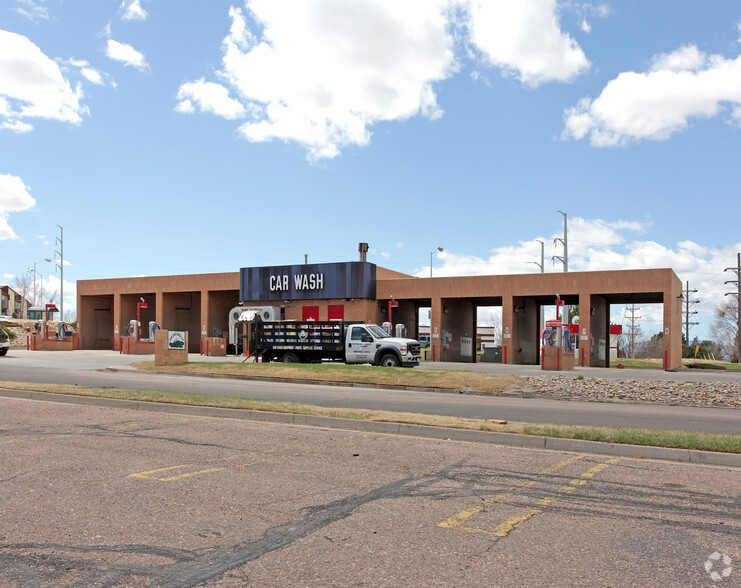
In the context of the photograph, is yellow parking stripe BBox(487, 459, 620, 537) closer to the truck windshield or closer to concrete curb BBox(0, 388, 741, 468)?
concrete curb BBox(0, 388, 741, 468)

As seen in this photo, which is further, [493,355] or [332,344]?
[493,355]

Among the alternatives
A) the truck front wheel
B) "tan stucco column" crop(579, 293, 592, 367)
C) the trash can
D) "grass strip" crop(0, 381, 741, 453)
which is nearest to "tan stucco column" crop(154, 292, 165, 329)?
the trash can

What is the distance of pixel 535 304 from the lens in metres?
45.7

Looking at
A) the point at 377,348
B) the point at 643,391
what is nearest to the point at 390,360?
the point at 377,348

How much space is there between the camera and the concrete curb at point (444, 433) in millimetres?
8773

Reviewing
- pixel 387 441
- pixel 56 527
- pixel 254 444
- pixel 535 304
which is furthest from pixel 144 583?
pixel 535 304

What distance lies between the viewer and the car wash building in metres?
37.2

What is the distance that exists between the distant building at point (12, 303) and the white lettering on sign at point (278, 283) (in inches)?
3234

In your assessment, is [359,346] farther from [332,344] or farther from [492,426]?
[492,426]

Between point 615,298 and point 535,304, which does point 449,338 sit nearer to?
point 535,304

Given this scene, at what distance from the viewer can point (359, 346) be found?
27.0 metres

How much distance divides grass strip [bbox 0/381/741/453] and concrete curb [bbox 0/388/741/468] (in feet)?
0.64

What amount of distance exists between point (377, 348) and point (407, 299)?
17.0 metres

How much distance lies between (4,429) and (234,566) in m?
7.36
